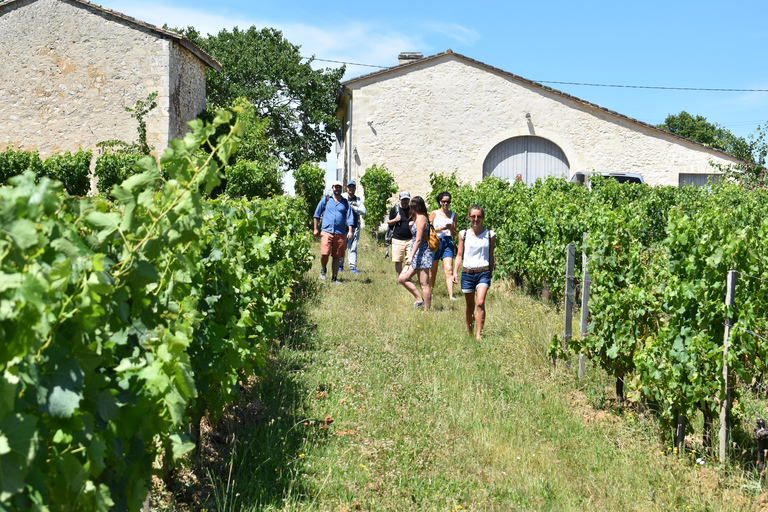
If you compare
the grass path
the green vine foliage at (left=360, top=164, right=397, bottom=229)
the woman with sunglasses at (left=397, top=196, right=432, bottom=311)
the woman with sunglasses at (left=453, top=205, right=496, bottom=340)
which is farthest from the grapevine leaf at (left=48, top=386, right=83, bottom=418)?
the green vine foliage at (left=360, top=164, right=397, bottom=229)

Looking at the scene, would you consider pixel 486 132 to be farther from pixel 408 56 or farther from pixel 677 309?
pixel 677 309

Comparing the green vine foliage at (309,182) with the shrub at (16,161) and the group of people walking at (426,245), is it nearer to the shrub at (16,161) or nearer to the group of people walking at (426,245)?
the shrub at (16,161)

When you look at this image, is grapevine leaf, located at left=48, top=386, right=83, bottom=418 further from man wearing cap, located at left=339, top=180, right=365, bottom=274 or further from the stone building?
the stone building

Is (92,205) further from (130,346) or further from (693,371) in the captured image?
(693,371)

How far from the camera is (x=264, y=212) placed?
5547mm

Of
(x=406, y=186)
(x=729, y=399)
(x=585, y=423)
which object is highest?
(x=406, y=186)

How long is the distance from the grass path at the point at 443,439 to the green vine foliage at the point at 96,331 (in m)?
1.19

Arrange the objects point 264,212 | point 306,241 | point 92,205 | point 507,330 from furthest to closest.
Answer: point 306,241, point 507,330, point 264,212, point 92,205

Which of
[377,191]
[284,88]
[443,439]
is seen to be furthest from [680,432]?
[284,88]

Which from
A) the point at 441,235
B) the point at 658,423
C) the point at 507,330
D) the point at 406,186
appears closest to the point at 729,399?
the point at 658,423

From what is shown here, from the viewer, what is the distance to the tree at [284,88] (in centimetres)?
3428

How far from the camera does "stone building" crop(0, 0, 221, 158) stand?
1798 centimetres

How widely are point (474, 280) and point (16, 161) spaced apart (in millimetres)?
15277

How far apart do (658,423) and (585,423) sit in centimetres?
48
